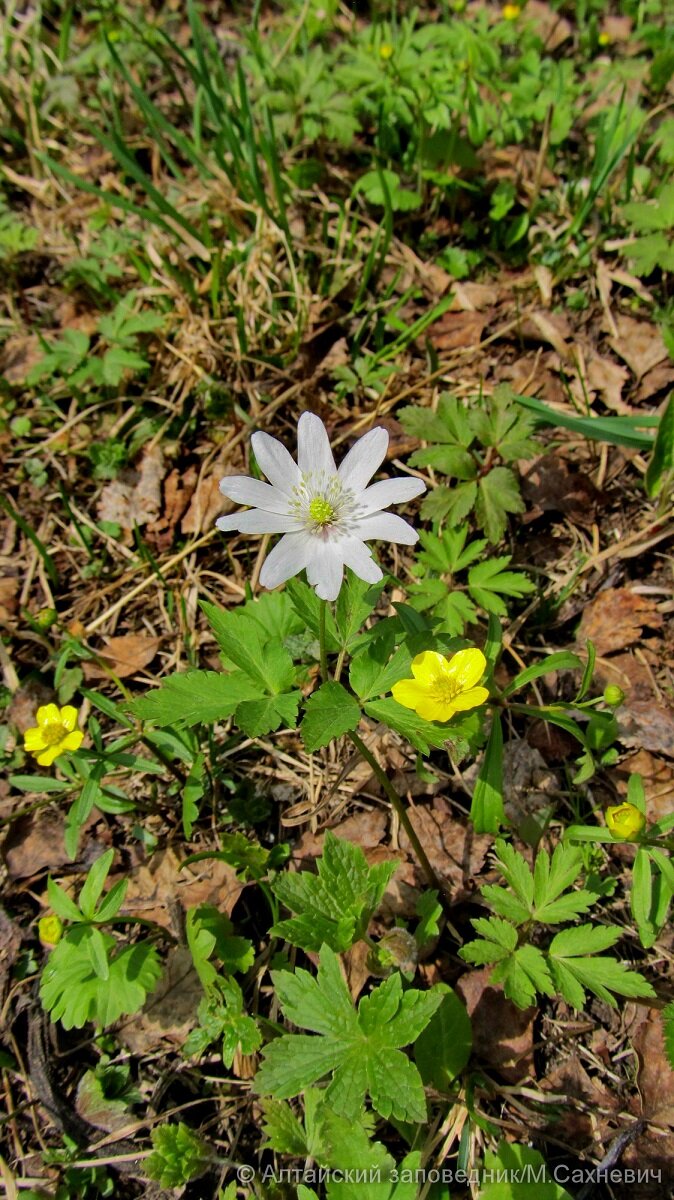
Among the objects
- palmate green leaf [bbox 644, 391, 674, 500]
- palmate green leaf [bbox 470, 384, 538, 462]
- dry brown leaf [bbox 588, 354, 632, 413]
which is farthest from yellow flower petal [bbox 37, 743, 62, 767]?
dry brown leaf [bbox 588, 354, 632, 413]

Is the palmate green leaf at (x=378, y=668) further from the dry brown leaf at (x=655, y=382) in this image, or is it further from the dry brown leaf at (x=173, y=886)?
the dry brown leaf at (x=655, y=382)

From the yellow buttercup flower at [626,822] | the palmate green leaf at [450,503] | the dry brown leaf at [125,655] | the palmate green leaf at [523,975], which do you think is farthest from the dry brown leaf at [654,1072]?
the dry brown leaf at [125,655]

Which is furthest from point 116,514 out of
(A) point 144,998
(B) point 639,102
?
(B) point 639,102

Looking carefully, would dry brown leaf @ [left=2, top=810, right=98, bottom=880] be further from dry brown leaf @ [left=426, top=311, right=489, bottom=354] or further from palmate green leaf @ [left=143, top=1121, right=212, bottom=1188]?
dry brown leaf @ [left=426, top=311, right=489, bottom=354]

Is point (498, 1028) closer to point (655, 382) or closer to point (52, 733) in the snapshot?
point (52, 733)

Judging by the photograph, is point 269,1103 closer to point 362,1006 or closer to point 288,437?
point 362,1006

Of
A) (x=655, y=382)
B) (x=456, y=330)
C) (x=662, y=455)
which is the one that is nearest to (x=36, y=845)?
(x=662, y=455)
